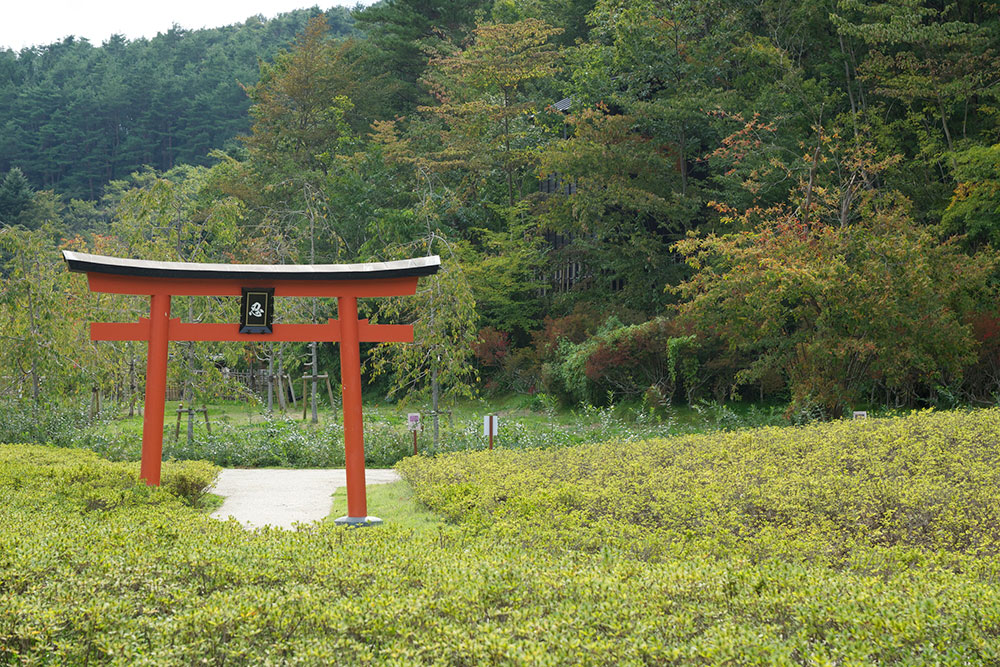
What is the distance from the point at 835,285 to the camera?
12438 mm

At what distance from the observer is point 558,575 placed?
178 inches

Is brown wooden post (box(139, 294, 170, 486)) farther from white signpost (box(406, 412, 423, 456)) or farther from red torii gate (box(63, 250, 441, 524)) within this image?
white signpost (box(406, 412, 423, 456))

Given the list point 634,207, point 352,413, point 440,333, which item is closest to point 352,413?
point 352,413

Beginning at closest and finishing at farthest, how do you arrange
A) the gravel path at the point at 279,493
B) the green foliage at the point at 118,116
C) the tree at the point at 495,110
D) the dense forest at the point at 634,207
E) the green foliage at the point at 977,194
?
1. the gravel path at the point at 279,493
2. the dense forest at the point at 634,207
3. the green foliage at the point at 977,194
4. the tree at the point at 495,110
5. the green foliage at the point at 118,116

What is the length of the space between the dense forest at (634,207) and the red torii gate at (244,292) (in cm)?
470

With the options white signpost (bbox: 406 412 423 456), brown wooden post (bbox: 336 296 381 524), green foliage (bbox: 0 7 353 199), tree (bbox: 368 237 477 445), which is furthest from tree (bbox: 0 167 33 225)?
brown wooden post (bbox: 336 296 381 524)

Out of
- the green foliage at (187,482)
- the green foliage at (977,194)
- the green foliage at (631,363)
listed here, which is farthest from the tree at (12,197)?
the green foliage at (977,194)

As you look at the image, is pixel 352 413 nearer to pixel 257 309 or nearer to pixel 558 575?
pixel 257 309

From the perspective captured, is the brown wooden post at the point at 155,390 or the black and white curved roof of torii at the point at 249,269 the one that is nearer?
the black and white curved roof of torii at the point at 249,269

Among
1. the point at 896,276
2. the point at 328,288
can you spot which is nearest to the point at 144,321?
the point at 328,288

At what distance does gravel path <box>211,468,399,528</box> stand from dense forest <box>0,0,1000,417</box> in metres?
2.58

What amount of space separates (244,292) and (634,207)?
12.5 m

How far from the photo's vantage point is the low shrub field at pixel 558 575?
3.62 metres

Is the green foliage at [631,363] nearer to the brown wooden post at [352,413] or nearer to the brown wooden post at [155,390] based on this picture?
the brown wooden post at [352,413]
